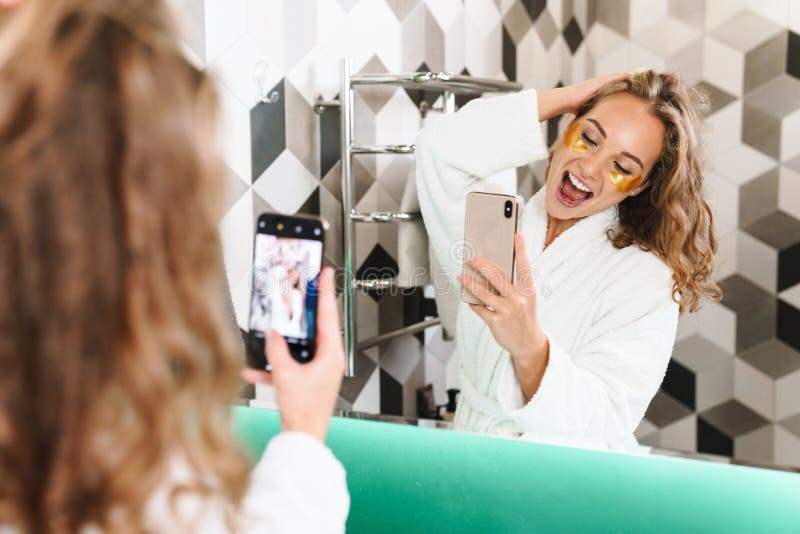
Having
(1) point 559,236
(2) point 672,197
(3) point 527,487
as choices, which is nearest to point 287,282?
(3) point 527,487

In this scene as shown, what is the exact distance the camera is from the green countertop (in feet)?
2.28

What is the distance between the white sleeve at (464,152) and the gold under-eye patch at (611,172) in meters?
0.05

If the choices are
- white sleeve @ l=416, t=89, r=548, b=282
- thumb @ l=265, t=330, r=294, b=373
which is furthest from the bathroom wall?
thumb @ l=265, t=330, r=294, b=373

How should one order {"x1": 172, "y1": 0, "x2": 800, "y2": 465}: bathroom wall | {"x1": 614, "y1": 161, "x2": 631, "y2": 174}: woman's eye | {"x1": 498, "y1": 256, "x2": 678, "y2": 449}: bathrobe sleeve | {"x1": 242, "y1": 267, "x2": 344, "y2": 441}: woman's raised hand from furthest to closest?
{"x1": 172, "y1": 0, "x2": 800, "y2": 465}: bathroom wall, {"x1": 614, "y1": 161, "x2": 631, "y2": 174}: woman's eye, {"x1": 498, "y1": 256, "x2": 678, "y2": 449}: bathrobe sleeve, {"x1": 242, "y1": 267, "x2": 344, "y2": 441}: woman's raised hand

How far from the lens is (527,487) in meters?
0.78

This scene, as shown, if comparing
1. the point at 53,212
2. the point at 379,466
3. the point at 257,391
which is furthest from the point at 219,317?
the point at 257,391

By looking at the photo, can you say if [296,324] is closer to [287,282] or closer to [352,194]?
[287,282]

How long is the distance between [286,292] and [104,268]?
24cm

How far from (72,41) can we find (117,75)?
0.08ft

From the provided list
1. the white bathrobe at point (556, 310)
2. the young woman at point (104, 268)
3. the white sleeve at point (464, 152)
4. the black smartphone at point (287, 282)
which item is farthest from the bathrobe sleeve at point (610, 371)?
the young woman at point (104, 268)

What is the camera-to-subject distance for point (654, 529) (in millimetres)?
721

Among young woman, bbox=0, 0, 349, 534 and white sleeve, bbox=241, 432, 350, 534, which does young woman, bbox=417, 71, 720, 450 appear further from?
young woman, bbox=0, 0, 349, 534

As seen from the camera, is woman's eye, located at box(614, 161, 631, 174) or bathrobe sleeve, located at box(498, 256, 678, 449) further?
woman's eye, located at box(614, 161, 631, 174)

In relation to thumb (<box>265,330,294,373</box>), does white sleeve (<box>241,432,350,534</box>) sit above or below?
below
